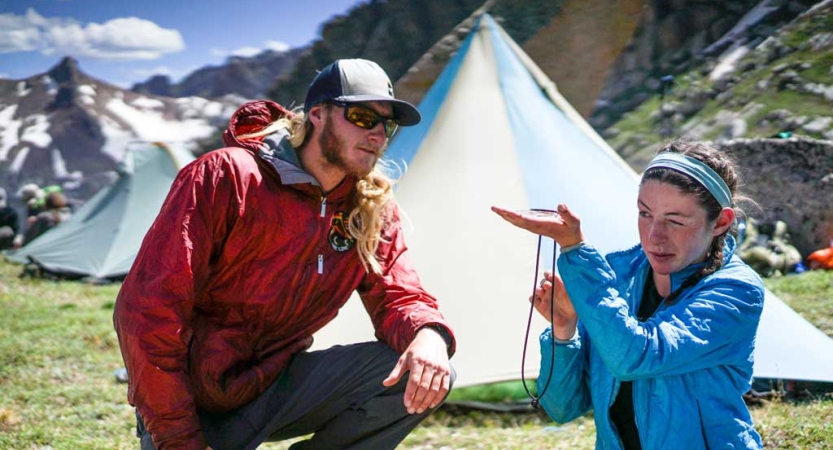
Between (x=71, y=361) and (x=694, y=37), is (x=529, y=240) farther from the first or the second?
(x=694, y=37)

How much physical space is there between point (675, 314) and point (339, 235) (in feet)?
4.48

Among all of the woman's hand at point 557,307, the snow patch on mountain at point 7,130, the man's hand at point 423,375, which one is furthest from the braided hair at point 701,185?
the snow patch on mountain at point 7,130

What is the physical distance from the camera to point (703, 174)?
2350 millimetres

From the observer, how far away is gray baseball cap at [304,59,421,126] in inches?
122

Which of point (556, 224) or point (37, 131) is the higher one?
point (556, 224)

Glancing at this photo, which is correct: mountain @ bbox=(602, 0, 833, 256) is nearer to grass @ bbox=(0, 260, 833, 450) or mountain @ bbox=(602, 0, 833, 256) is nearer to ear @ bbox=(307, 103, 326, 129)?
grass @ bbox=(0, 260, 833, 450)

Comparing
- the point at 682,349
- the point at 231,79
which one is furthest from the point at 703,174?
the point at 231,79

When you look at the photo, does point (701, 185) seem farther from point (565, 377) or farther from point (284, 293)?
point (284, 293)

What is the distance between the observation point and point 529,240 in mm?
5086

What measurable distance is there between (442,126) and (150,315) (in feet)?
11.2

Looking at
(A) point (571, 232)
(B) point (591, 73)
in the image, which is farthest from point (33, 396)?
(B) point (591, 73)

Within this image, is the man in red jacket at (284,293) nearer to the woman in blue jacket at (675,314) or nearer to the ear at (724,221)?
the woman in blue jacket at (675,314)

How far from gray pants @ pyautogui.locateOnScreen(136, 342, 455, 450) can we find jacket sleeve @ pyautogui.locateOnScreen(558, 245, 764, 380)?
3.30 feet

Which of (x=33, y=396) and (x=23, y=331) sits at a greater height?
(x=33, y=396)
